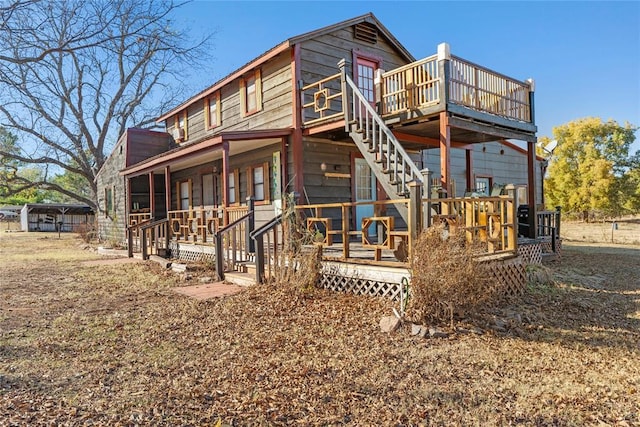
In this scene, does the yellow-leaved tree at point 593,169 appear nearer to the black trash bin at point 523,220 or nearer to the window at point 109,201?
the black trash bin at point 523,220

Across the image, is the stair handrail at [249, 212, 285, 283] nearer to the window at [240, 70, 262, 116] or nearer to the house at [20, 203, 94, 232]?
the window at [240, 70, 262, 116]

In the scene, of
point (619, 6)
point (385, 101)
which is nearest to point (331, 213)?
point (385, 101)

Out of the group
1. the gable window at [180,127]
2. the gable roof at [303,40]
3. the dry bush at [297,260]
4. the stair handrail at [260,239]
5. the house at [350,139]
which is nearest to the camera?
the dry bush at [297,260]

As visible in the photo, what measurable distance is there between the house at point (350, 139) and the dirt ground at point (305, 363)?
1.52 meters

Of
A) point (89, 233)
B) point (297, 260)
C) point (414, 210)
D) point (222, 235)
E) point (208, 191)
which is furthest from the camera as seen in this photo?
point (89, 233)

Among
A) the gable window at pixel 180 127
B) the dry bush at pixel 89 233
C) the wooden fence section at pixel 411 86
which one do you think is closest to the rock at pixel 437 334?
the wooden fence section at pixel 411 86

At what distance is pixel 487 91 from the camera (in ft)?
28.8

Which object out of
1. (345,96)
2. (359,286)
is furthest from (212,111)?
(359,286)

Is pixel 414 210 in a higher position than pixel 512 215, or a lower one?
higher

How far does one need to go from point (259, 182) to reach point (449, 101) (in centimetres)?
574

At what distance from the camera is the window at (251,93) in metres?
11.5

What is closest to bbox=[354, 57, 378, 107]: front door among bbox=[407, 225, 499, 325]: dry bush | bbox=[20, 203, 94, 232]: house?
bbox=[407, 225, 499, 325]: dry bush

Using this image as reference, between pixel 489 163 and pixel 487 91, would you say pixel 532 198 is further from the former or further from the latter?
pixel 489 163

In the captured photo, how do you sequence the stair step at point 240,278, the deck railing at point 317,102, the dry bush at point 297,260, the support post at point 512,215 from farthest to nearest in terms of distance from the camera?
the deck railing at point 317,102 < the stair step at point 240,278 < the dry bush at point 297,260 < the support post at point 512,215
